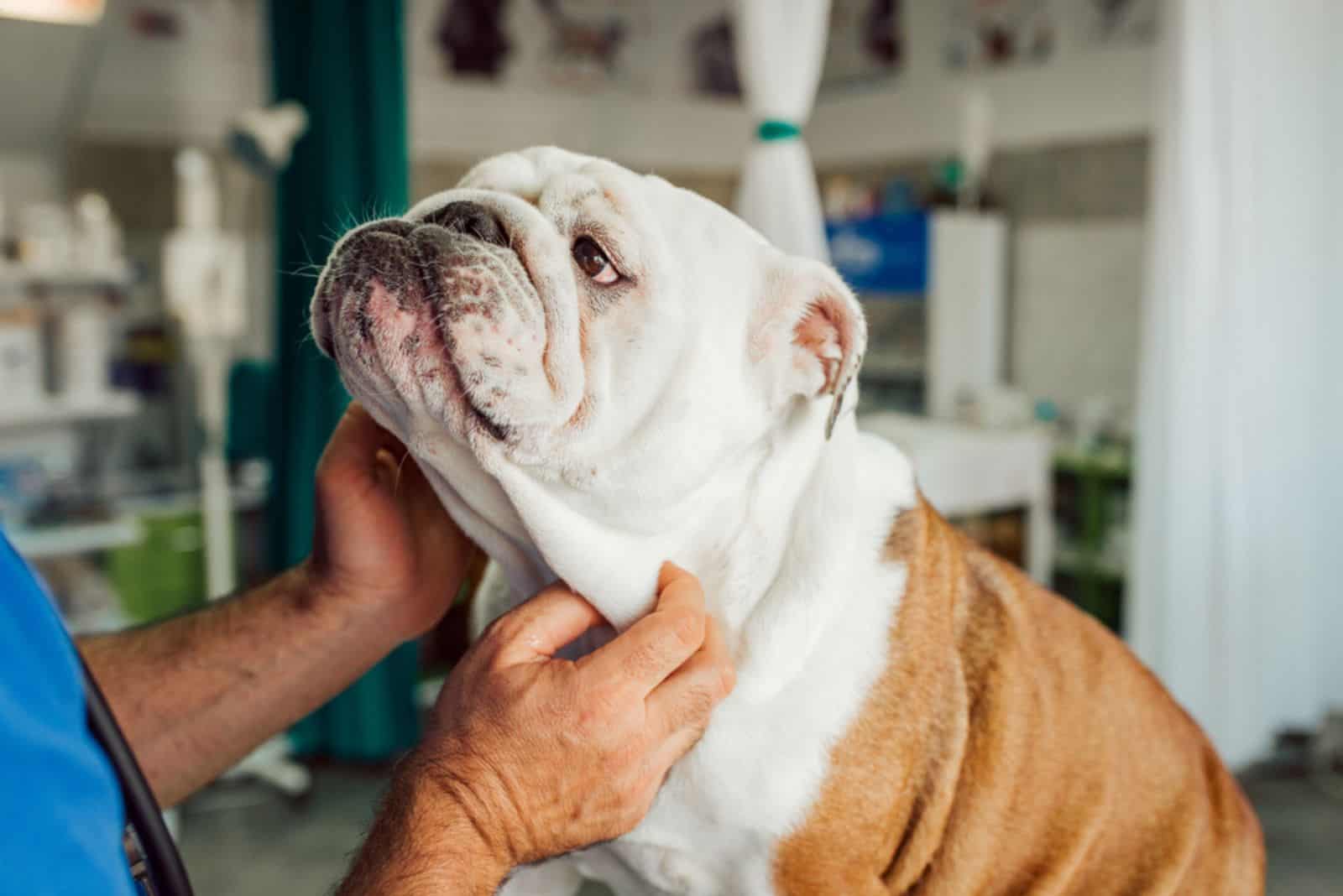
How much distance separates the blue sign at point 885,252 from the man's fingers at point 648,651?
4092 mm

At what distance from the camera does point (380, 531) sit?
1164 millimetres

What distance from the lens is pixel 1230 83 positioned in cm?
323

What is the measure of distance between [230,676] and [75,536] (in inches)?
110

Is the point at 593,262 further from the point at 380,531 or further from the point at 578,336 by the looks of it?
the point at 380,531

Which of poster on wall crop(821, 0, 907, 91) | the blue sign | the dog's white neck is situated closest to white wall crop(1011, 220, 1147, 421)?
the blue sign

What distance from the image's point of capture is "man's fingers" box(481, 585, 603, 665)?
0.96m

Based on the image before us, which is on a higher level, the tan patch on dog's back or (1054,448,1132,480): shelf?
the tan patch on dog's back

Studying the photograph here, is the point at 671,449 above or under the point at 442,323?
under

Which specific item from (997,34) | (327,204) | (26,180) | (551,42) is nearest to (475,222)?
(327,204)

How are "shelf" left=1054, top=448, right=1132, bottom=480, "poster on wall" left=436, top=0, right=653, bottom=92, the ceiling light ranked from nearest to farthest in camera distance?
the ceiling light
"shelf" left=1054, top=448, right=1132, bottom=480
"poster on wall" left=436, top=0, right=653, bottom=92

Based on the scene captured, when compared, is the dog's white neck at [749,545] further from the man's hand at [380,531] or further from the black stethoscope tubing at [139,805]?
the black stethoscope tubing at [139,805]

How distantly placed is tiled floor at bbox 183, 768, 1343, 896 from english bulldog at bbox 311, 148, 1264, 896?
82.2 inches

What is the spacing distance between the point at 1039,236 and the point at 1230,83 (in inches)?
79.7

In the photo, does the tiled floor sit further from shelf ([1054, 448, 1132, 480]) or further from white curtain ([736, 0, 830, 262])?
white curtain ([736, 0, 830, 262])
